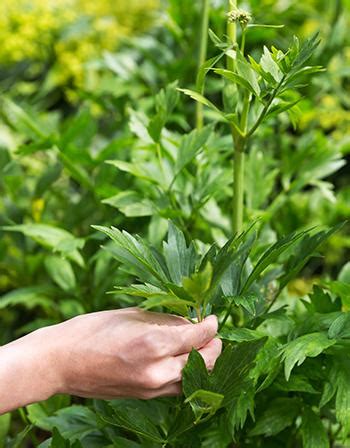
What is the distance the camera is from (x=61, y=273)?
3.90 feet

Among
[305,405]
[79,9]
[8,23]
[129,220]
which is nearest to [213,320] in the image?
[305,405]

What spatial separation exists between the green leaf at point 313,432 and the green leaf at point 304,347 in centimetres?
10

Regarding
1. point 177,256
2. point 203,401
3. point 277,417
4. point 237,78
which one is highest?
point 237,78

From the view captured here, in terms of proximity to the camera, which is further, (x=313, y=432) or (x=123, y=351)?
(x=313, y=432)

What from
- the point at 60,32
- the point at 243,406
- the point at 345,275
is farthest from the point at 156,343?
the point at 60,32

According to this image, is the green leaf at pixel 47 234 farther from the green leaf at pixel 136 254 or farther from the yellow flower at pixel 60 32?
the yellow flower at pixel 60 32

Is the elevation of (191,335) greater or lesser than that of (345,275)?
greater

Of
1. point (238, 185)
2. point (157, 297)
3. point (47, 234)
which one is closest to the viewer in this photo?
point (157, 297)

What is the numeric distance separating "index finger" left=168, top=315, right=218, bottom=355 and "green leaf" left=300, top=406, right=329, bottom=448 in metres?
0.17

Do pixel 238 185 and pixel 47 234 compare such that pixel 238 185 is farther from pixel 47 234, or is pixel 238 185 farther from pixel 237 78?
pixel 47 234

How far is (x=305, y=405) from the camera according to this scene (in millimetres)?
856

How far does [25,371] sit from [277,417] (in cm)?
31

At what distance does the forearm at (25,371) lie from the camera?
2.30ft

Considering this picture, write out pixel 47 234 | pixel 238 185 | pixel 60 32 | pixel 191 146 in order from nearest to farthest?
pixel 238 185
pixel 191 146
pixel 47 234
pixel 60 32
